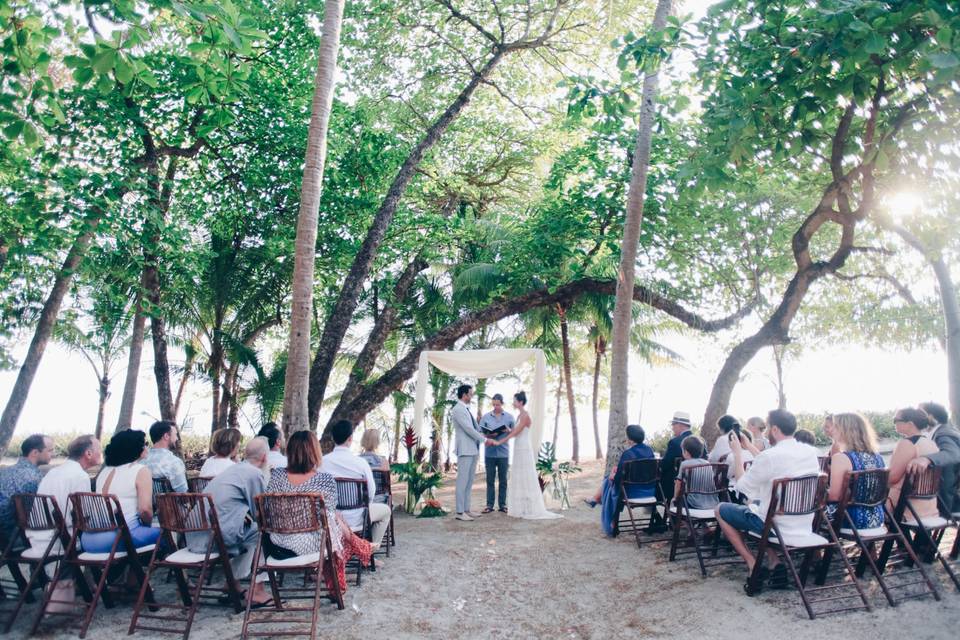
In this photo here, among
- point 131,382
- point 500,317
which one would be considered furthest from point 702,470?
point 131,382

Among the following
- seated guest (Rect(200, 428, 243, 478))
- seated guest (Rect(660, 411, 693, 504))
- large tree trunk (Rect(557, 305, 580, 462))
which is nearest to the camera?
seated guest (Rect(200, 428, 243, 478))

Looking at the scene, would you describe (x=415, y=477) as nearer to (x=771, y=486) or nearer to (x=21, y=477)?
(x=21, y=477)

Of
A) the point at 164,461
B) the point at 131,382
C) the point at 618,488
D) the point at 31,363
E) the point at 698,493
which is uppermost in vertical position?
the point at 31,363

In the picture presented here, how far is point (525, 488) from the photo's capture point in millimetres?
10320

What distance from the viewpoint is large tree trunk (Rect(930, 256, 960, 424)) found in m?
10.5

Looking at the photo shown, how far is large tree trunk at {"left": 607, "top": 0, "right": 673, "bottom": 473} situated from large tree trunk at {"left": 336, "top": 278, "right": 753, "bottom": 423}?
13.6 ft

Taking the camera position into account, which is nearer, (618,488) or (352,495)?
(352,495)

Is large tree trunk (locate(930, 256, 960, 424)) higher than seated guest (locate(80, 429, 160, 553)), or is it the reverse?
large tree trunk (locate(930, 256, 960, 424))

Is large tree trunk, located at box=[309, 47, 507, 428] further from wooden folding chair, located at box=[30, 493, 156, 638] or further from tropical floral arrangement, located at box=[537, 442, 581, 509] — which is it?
wooden folding chair, located at box=[30, 493, 156, 638]

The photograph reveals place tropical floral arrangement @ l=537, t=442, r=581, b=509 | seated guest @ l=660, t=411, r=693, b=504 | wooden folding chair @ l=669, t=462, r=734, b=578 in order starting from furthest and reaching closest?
tropical floral arrangement @ l=537, t=442, r=581, b=509 < seated guest @ l=660, t=411, r=693, b=504 < wooden folding chair @ l=669, t=462, r=734, b=578

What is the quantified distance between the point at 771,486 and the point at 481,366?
652 centimetres

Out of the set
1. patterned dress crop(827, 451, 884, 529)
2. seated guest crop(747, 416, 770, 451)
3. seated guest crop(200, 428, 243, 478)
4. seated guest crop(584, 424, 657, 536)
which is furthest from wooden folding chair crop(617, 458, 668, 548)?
seated guest crop(200, 428, 243, 478)

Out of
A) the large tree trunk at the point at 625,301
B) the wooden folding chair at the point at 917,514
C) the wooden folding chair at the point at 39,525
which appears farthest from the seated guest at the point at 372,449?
the wooden folding chair at the point at 917,514

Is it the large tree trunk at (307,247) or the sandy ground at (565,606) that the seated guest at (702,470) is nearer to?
the sandy ground at (565,606)
